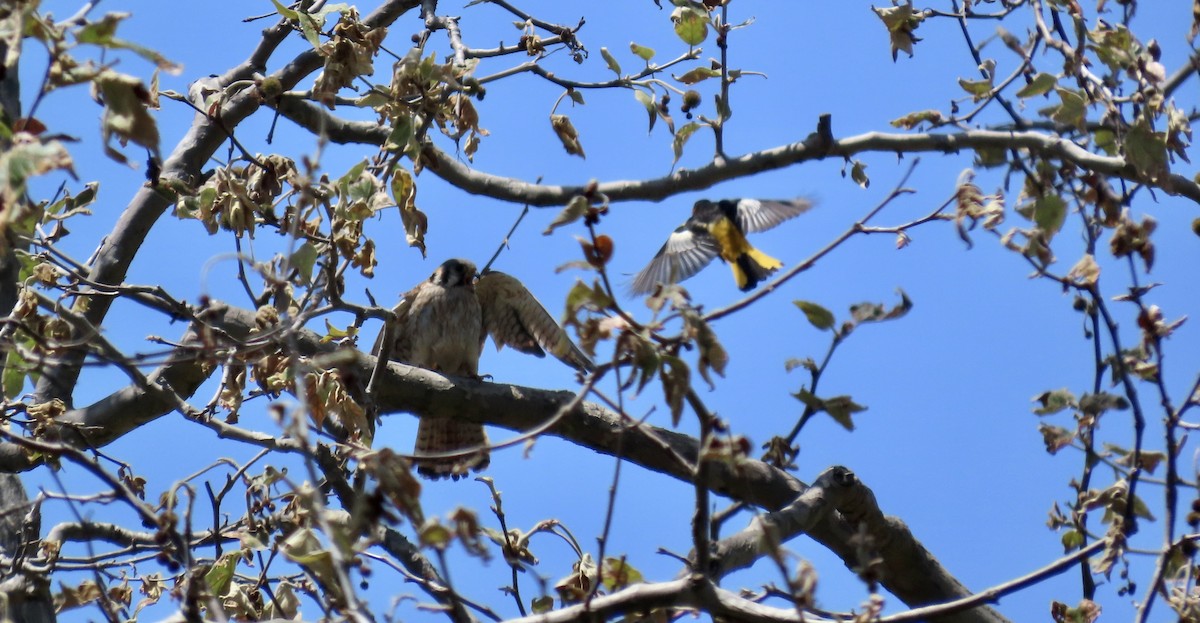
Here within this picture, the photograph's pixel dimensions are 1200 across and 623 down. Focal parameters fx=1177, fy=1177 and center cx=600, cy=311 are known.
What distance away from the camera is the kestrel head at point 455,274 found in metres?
6.84

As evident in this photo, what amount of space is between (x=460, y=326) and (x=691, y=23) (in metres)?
3.14

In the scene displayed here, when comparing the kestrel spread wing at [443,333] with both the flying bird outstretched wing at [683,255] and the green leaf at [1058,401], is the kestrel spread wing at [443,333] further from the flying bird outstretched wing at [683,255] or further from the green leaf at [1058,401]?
the green leaf at [1058,401]

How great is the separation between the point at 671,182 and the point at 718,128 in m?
0.28

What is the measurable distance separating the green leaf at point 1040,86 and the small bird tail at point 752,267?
2554 millimetres

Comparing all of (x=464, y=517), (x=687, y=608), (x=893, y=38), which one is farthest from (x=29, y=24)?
(x=893, y=38)

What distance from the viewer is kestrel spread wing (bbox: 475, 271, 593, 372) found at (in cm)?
663

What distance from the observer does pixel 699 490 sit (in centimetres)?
234

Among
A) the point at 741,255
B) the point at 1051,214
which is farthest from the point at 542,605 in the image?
the point at 741,255

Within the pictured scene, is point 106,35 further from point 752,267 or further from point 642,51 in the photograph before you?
point 752,267

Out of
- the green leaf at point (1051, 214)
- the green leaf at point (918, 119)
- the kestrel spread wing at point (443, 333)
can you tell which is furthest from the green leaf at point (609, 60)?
the kestrel spread wing at point (443, 333)

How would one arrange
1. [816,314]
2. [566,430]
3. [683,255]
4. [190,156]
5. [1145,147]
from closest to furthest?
[816,314] < [1145,147] < [566,430] < [190,156] < [683,255]

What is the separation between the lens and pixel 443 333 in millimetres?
6672

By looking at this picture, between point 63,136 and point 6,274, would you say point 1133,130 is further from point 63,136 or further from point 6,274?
point 6,274

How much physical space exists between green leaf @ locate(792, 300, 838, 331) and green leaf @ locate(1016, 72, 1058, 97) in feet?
3.85
